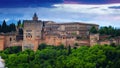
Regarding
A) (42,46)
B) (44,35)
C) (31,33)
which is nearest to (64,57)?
(42,46)

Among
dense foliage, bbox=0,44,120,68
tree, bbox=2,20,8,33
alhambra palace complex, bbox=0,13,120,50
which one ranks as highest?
tree, bbox=2,20,8,33

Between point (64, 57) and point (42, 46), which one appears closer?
point (64, 57)

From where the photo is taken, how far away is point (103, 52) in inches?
1064

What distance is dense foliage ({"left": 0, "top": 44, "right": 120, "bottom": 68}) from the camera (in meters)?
26.0

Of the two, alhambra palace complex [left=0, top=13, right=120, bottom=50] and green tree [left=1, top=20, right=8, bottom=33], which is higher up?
A: green tree [left=1, top=20, right=8, bottom=33]

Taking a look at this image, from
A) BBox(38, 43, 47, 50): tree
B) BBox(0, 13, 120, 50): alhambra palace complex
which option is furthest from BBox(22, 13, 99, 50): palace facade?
BBox(38, 43, 47, 50): tree

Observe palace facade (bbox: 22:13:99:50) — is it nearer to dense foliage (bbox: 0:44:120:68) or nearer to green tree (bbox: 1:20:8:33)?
dense foliage (bbox: 0:44:120:68)

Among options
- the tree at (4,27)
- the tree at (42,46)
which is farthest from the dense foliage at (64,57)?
the tree at (4,27)

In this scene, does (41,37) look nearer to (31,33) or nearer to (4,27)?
(31,33)

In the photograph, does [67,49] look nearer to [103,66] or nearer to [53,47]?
[53,47]

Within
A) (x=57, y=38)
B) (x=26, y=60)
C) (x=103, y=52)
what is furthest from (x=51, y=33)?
(x=103, y=52)

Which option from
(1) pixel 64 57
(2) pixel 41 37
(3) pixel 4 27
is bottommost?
(1) pixel 64 57

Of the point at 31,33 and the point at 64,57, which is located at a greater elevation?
the point at 31,33

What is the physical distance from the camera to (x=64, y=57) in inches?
1097
